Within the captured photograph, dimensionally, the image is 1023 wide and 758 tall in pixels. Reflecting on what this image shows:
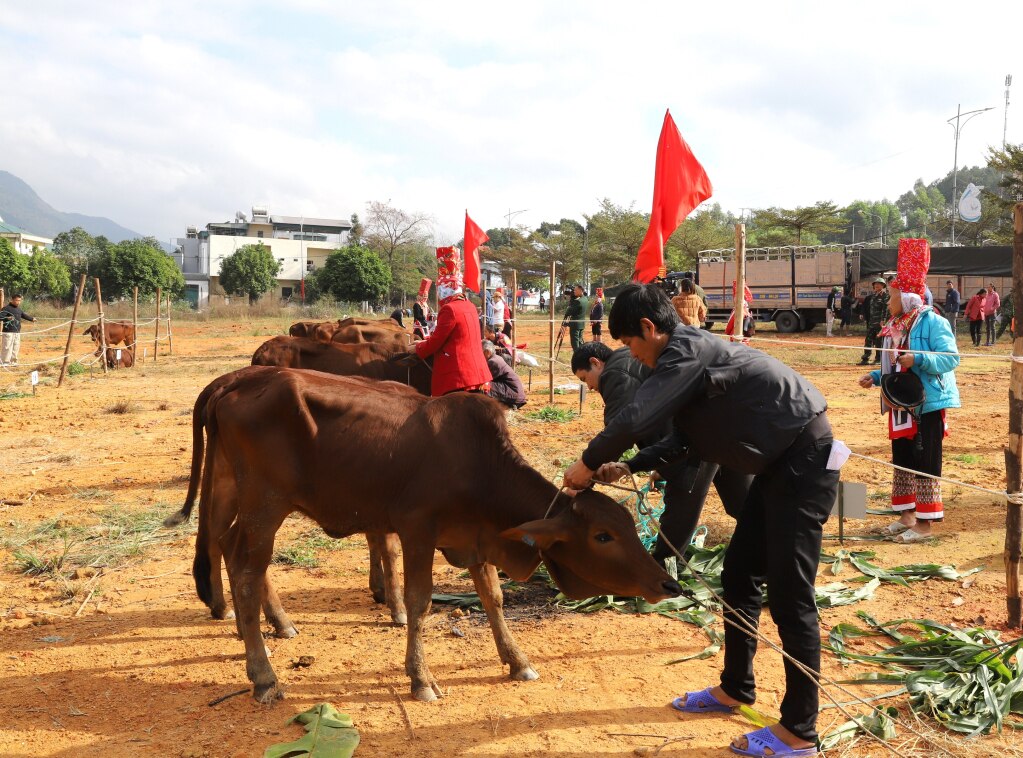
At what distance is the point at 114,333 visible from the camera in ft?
71.7

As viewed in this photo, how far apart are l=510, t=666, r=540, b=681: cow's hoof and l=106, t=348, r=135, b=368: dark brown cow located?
1973cm

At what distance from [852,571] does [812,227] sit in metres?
45.6

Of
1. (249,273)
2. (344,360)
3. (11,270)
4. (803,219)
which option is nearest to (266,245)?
(249,273)

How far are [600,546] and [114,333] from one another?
21.0 meters

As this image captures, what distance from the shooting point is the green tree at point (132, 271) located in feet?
172

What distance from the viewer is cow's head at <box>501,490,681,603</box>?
405 cm

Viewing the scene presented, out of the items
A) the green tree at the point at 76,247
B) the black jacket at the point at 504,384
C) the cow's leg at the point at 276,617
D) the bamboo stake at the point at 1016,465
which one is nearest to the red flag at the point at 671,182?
the black jacket at the point at 504,384

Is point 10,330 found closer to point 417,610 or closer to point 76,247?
point 417,610

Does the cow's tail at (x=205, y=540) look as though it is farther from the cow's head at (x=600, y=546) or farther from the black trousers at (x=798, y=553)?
the black trousers at (x=798, y=553)

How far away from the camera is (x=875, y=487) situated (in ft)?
30.2

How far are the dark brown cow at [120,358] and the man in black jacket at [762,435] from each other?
20.7 metres

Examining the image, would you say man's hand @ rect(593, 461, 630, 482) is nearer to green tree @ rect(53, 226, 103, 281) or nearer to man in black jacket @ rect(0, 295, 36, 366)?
man in black jacket @ rect(0, 295, 36, 366)

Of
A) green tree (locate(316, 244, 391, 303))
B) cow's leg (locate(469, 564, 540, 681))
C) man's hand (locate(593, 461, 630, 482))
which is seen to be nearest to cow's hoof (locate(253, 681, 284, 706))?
cow's leg (locate(469, 564, 540, 681))

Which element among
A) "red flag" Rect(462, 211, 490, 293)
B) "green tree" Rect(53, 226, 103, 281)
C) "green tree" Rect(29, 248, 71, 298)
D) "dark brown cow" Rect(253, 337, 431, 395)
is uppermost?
"green tree" Rect(53, 226, 103, 281)
